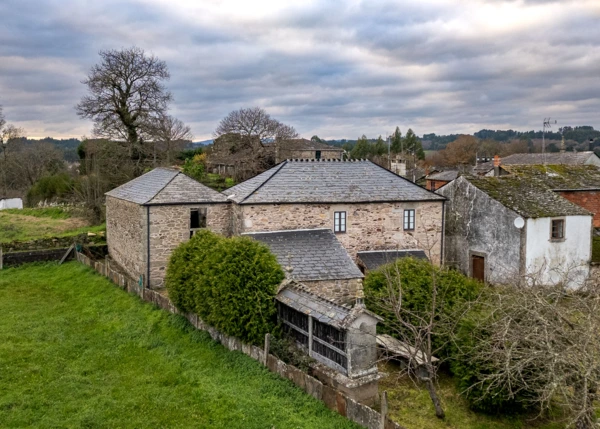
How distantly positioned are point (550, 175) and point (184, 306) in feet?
66.3

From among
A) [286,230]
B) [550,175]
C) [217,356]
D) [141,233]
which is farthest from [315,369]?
[550,175]

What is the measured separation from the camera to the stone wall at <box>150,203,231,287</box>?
21.0 m

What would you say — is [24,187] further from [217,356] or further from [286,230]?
[217,356]

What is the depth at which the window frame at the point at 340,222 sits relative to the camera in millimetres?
21406

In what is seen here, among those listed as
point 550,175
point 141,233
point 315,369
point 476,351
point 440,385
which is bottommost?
point 440,385

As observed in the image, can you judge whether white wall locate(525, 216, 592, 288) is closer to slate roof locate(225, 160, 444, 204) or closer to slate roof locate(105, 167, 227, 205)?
slate roof locate(225, 160, 444, 204)

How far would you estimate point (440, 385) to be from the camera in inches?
527

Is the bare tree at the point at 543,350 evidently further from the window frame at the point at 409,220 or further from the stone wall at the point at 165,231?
the stone wall at the point at 165,231

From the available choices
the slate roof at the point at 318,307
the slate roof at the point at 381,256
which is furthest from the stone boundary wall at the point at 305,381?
the slate roof at the point at 381,256

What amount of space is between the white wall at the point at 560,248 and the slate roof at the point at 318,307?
1183cm

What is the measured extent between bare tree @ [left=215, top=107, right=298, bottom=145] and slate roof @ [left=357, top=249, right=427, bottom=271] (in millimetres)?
26628

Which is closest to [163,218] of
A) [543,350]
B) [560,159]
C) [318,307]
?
[318,307]

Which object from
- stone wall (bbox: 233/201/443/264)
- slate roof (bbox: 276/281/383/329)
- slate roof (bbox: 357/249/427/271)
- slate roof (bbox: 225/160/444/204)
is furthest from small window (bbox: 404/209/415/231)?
slate roof (bbox: 276/281/383/329)

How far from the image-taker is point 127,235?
23.5m
